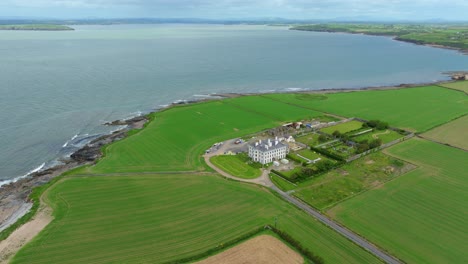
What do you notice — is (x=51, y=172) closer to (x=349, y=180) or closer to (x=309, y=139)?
(x=309, y=139)

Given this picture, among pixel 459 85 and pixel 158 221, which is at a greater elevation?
pixel 459 85

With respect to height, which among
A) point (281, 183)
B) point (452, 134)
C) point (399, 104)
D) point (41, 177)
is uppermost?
point (399, 104)

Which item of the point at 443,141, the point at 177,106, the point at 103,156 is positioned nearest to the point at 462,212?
the point at 443,141

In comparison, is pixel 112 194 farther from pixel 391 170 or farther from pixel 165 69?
pixel 165 69

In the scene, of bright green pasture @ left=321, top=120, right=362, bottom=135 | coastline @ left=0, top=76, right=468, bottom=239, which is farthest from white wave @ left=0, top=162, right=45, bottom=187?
bright green pasture @ left=321, top=120, right=362, bottom=135

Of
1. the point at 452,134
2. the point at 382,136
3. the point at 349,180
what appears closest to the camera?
the point at 349,180

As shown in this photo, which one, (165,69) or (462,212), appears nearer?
(462,212)

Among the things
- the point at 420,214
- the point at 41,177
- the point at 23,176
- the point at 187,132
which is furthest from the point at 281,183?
the point at 23,176

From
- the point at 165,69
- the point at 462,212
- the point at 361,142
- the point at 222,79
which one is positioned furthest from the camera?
the point at 165,69
